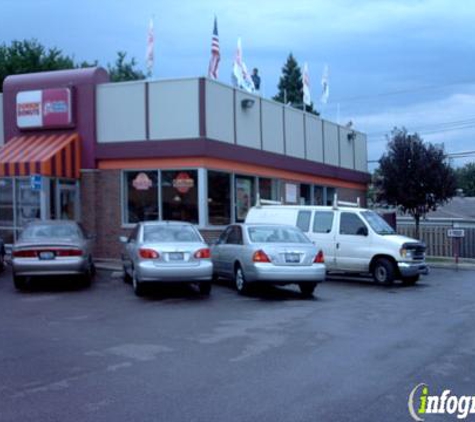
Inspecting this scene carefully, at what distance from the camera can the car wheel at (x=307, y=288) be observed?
15844mm

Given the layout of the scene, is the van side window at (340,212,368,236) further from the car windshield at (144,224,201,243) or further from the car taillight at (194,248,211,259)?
the car taillight at (194,248,211,259)

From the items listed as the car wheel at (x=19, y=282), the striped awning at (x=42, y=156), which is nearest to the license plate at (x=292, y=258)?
the car wheel at (x=19, y=282)

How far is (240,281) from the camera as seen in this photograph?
15.9m

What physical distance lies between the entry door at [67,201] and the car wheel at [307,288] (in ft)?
35.3

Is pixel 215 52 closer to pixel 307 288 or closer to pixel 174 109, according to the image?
pixel 174 109

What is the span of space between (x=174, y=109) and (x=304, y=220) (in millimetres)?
5939

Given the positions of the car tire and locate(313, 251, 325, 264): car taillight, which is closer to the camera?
the car tire

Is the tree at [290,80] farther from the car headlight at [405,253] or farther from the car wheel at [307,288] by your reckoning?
the car wheel at [307,288]

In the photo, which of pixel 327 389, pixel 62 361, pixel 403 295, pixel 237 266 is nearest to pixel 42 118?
pixel 237 266

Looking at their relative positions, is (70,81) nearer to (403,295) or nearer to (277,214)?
(277,214)

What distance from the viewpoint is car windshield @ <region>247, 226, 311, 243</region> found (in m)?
15.9

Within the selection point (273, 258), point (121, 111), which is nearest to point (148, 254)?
point (273, 258)

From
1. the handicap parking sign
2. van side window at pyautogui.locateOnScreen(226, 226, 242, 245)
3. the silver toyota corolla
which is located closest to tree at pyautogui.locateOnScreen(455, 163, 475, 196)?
the handicap parking sign

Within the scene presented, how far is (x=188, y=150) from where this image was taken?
23.0 metres
